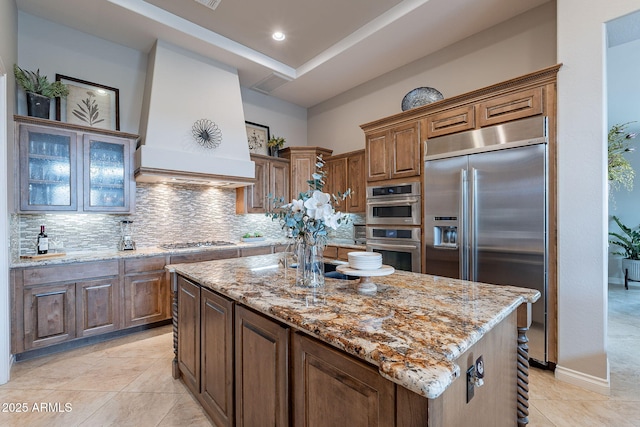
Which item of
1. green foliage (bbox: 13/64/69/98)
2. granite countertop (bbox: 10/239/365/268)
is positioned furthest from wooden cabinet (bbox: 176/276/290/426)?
green foliage (bbox: 13/64/69/98)

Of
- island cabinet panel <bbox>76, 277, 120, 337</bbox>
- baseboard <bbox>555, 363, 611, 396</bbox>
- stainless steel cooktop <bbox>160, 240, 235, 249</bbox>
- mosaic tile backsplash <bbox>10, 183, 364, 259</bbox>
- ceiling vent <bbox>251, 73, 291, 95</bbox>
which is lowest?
baseboard <bbox>555, 363, 611, 396</bbox>

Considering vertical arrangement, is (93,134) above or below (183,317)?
above

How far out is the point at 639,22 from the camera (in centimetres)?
210

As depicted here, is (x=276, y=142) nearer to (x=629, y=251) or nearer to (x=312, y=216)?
(x=312, y=216)

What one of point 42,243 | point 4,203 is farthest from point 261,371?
point 42,243

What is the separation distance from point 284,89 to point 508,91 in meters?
3.30

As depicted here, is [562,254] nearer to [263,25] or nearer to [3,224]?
[263,25]

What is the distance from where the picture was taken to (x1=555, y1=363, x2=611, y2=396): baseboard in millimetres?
2121

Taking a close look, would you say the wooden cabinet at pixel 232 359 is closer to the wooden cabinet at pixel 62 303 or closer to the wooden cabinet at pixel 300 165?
the wooden cabinet at pixel 62 303

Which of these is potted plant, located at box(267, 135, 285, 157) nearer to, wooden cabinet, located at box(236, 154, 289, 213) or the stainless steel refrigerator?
wooden cabinet, located at box(236, 154, 289, 213)

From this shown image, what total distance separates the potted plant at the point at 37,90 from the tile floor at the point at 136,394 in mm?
2370

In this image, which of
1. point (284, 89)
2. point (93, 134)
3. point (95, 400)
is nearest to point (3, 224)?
point (93, 134)

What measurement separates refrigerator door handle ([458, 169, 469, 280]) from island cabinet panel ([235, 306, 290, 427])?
222cm

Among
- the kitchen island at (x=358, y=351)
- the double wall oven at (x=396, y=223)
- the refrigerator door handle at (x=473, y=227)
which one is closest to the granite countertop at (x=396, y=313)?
the kitchen island at (x=358, y=351)
